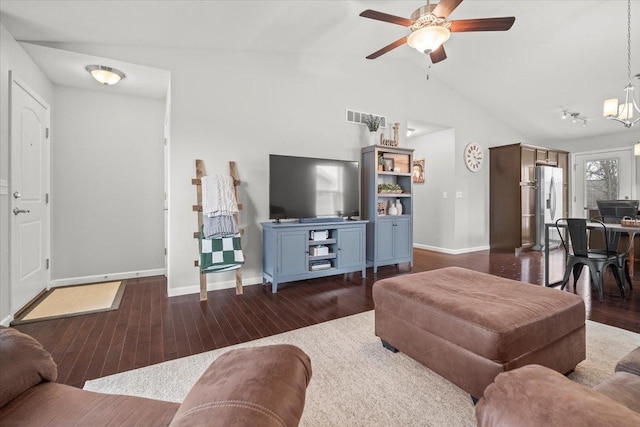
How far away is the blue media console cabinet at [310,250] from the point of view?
11.1 feet

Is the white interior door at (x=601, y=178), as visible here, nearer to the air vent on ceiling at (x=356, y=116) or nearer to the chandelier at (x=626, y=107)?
the chandelier at (x=626, y=107)

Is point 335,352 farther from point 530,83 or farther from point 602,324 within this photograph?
point 530,83

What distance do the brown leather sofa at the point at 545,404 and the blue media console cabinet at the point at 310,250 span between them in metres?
2.80

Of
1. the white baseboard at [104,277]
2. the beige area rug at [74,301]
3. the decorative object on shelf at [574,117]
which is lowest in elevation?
the beige area rug at [74,301]

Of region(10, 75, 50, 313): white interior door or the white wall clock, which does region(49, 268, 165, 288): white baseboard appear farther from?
the white wall clock

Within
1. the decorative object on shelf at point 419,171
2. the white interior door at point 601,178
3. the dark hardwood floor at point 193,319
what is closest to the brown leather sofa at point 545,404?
the dark hardwood floor at point 193,319

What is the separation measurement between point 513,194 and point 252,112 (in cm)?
529

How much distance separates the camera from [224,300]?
10.2ft

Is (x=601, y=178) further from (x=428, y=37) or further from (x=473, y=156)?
(x=428, y=37)

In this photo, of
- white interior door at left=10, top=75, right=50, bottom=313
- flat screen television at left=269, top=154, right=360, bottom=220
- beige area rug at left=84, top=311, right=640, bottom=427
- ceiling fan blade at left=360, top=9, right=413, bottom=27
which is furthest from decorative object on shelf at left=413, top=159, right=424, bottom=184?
white interior door at left=10, top=75, right=50, bottom=313

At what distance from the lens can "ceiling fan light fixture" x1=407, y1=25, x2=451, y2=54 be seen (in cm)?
238

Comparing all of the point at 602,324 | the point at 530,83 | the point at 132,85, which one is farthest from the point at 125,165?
the point at 530,83

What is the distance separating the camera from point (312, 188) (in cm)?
382

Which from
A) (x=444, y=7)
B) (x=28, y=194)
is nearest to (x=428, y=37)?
(x=444, y=7)
